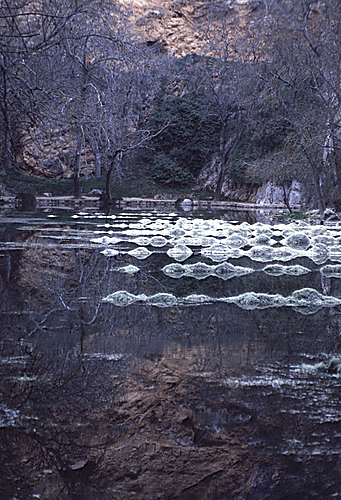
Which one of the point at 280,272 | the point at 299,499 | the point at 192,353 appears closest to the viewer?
the point at 299,499

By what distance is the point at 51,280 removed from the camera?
3.06 m

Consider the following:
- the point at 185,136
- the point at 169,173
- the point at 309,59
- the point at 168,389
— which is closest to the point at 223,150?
the point at 169,173

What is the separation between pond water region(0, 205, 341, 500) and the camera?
1.00 meters

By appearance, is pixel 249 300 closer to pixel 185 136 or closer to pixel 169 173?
pixel 169 173

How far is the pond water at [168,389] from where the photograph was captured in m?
1.00

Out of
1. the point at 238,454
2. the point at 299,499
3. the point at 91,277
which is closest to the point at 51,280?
the point at 91,277

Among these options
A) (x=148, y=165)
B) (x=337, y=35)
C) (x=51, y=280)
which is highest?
(x=337, y=35)

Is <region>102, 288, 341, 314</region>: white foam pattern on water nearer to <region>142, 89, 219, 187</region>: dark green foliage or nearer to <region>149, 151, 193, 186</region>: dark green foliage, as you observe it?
<region>149, 151, 193, 186</region>: dark green foliage

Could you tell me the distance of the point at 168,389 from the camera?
4.62 ft

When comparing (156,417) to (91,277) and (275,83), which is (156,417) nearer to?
(91,277)

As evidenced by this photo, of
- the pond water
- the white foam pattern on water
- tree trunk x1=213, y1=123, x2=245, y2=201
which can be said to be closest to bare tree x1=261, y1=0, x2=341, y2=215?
the white foam pattern on water

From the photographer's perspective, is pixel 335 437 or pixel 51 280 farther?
pixel 51 280

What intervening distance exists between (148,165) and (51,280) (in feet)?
77.9

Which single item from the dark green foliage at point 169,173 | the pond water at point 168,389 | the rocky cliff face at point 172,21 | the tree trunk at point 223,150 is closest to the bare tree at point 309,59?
the pond water at point 168,389
